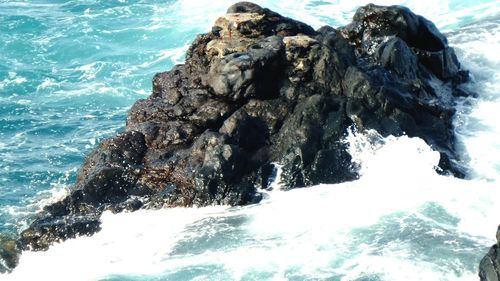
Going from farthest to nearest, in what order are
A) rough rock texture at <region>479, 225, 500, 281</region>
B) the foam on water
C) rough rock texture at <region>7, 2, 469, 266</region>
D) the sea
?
rough rock texture at <region>7, 2, 469, 266</region> < the sea < the foam on water < rough rock texture at <region>479, 225, 500, 281</region>

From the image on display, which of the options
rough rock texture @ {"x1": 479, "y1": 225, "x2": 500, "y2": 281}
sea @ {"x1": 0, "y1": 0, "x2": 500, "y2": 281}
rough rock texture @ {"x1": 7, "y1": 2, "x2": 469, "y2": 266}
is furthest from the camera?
rough rock texture @ {"x1": 7, "y1": 2, "x2": 469, "y2": 266}

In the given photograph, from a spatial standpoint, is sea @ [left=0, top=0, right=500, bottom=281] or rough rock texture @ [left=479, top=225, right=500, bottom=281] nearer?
rough rock texture @ [left=479, top=225, right=500, bottom=281]

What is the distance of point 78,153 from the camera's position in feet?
87.6

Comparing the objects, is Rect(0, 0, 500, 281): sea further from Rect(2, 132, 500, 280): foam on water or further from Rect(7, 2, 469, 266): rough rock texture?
Rect(7, 2, 469, 266): rough rock texture

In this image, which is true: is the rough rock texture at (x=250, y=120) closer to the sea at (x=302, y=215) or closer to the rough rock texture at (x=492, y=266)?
the sea at (x=302, y=215)

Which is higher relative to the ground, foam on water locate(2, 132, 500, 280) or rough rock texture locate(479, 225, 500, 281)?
rough rock texture locate(479, 225, 500, 281)

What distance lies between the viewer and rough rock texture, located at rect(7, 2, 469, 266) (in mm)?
19859

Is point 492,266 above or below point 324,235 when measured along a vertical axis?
above

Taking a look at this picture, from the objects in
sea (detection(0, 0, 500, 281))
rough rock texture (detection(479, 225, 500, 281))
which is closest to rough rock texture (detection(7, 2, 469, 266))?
sea (detection(0, 0, 500, 281))

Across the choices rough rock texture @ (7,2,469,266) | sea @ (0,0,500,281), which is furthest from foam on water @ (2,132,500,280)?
rough rock texture @ (7,2,469,266)

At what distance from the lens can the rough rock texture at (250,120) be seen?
65.2ft

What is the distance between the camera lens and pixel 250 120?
20.9m

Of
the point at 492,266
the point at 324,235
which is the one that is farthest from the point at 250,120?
the point at 492,266

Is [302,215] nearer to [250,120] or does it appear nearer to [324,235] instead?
[324,235]
